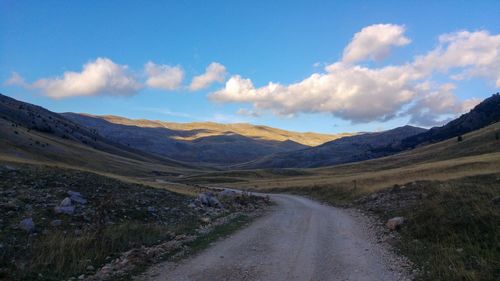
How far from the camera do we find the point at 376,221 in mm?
25188

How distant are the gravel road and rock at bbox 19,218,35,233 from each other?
5.67m

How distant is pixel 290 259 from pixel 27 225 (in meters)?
9.86

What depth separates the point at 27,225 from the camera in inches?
613

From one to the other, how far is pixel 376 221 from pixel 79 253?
17709 millimetres

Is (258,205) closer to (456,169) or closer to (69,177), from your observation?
(69,177)

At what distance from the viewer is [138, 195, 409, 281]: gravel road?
40.1 ft

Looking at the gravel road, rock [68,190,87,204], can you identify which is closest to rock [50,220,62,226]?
rock [68,190,87,204]

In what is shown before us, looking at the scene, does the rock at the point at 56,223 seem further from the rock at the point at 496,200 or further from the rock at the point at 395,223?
the rock at the point at 496,200

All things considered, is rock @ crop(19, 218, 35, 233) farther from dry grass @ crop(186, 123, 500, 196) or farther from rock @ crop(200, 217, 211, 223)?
dry grass @ crop(186, 123, 500, 196)

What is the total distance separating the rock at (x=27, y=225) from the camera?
15444 mm

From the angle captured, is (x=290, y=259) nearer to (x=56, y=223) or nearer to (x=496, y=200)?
(x=56, y=223)

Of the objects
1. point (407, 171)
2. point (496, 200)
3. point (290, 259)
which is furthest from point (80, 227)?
point (407, 171)

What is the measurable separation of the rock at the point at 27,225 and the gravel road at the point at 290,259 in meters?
5.67

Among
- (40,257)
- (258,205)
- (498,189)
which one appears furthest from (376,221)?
(40,257)
